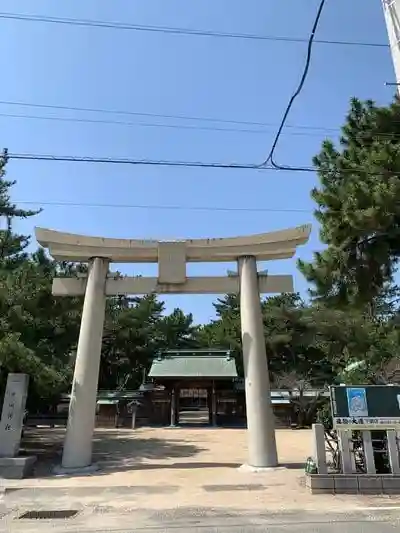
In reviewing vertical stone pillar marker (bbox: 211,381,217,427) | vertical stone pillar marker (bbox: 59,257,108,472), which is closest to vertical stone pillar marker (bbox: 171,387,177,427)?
vertical stone pillar marker (bbox: 211,381,217,427)

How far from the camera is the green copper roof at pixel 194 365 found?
86.0ft

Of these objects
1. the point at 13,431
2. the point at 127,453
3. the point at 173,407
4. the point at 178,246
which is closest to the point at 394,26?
the point at 178,246

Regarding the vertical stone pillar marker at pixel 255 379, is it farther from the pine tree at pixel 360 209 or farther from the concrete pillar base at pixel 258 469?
the pine tree at pixel 360 209

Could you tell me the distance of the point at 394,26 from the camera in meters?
11.5

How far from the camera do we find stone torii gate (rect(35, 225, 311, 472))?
39.2 ft

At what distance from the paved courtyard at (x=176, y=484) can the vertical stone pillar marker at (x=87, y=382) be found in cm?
67

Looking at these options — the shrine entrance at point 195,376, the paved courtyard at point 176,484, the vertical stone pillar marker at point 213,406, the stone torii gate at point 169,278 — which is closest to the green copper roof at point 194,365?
the shrine entrance at point 195,376

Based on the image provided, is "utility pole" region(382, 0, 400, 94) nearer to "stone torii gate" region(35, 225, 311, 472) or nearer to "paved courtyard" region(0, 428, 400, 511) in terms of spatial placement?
"stone torii gate" region(35, 225, 311, 472)

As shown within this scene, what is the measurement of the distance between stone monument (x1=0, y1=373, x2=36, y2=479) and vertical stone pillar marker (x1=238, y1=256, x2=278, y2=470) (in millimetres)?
5393

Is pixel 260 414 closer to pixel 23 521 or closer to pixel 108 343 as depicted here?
pixel 23 521

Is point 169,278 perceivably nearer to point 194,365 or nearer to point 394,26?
point 394,26

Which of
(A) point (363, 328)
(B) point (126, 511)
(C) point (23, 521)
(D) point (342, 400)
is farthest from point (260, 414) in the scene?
(A) point (363, 328)

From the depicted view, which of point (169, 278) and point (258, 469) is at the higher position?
point (169, 278)

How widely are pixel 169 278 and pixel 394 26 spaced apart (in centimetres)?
886
